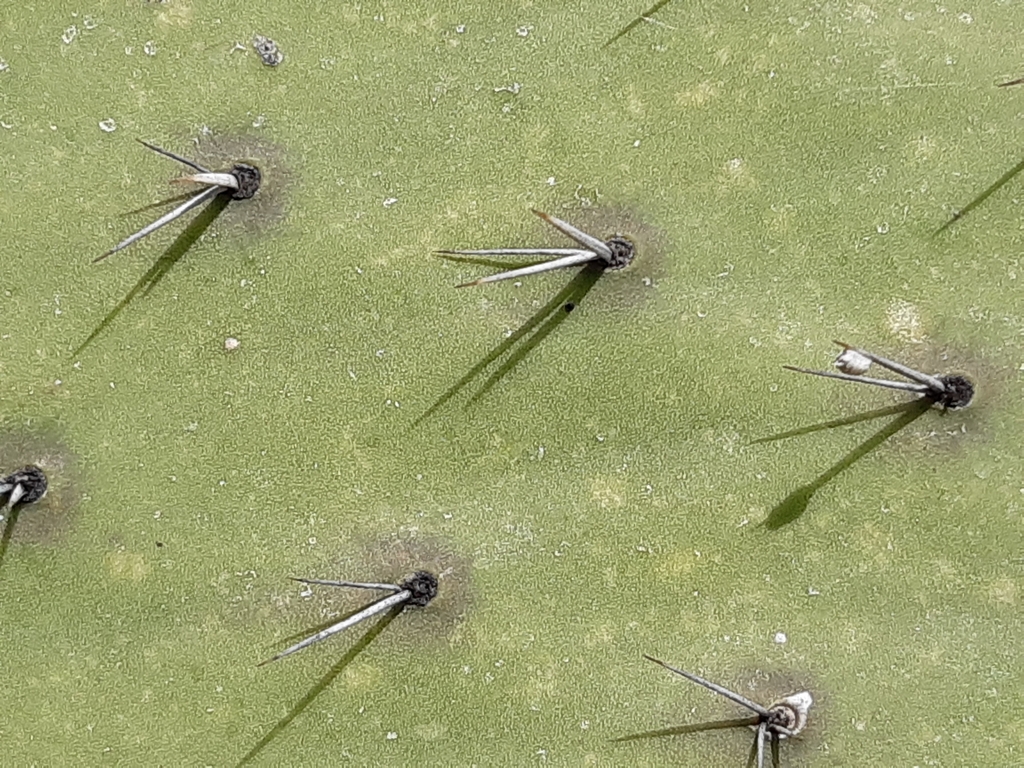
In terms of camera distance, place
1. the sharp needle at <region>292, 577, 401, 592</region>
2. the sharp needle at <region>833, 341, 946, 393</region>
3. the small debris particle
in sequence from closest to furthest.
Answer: the sharp needle at <region>833, 341, 946, 393</region> < the sharp needle at <region>292, 577, 401, 592</region> < the small debris particle

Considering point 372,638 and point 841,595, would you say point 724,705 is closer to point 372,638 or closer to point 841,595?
point 841,595

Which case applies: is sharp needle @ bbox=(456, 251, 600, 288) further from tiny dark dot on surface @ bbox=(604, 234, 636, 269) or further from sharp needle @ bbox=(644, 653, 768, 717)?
sharp needle @ bbox=(644, 653, 768, 717)

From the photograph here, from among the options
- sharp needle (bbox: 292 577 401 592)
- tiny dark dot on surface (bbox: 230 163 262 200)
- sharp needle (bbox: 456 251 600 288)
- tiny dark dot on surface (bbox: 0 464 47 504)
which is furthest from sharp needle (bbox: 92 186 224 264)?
sharp needle (bbox: 292 577 401 592)

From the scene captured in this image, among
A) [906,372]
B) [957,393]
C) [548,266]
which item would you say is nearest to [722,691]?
[906,372]

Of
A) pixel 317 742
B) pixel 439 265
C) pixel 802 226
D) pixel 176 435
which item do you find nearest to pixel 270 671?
pixel 317 742

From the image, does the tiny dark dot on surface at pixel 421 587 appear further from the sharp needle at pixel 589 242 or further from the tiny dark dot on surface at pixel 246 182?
the tiny dark dot on surface at pixel 246 182
